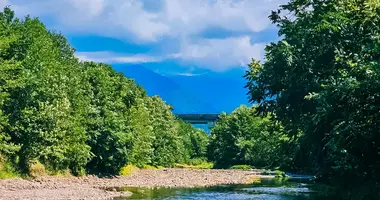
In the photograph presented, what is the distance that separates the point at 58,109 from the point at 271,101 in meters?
26.7

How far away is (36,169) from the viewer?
56469 mm

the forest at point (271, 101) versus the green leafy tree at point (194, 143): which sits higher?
the green leafy tree at point (194, 143)

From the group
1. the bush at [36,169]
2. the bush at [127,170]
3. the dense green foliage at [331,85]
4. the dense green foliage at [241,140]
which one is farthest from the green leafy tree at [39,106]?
the dense green foliage at [241,140]

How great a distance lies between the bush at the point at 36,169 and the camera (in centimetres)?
5522

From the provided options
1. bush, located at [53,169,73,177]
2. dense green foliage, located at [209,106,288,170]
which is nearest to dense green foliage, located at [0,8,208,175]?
bush, located at [53,169,73,177]

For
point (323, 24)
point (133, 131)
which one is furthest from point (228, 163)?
point (323, 24)

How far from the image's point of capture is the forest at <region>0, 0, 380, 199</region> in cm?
2562

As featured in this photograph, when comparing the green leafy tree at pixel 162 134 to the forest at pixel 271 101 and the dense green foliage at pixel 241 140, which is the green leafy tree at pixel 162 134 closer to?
the forest at pixel 271 101

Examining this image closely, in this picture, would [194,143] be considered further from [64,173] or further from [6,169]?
[6,169]

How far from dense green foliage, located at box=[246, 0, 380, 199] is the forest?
0.23ft

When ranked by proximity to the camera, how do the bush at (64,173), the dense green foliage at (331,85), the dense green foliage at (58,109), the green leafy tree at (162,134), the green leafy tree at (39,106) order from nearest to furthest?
the dense green foliage at (331,85) < the dense green foliage at (58,109) < the green leafy tree at (39,106) < the bush at (64,173) < the green leafy tree at (162,134)

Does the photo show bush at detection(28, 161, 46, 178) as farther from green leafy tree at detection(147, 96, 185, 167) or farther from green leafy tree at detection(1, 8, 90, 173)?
green leafy tree at detection(147, 96, 185, 167)

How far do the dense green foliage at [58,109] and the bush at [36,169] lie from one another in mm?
254

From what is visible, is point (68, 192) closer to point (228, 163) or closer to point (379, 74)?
point (379, 74)
